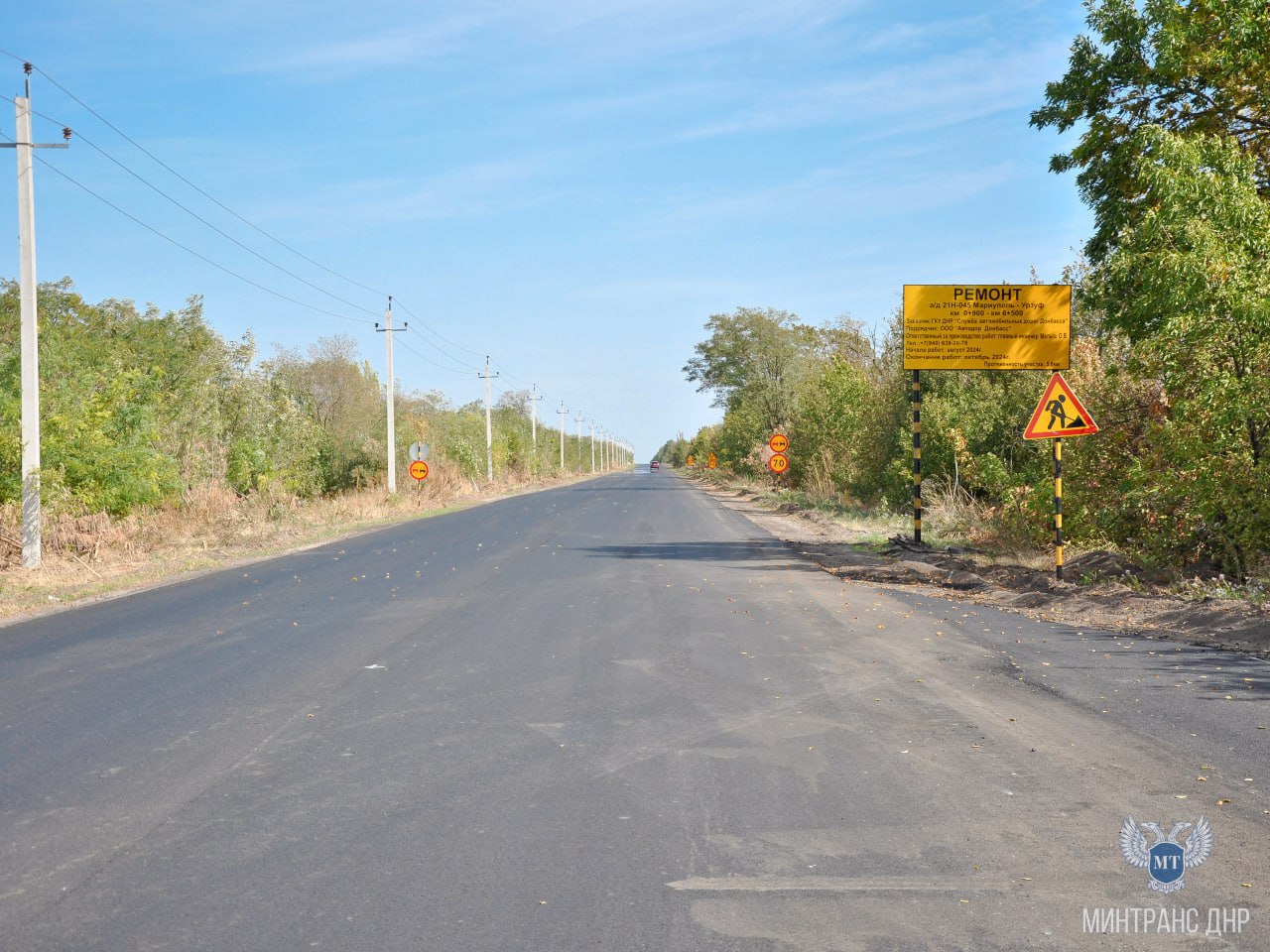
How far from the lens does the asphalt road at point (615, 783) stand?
418 cm

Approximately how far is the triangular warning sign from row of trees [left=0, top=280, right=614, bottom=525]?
669 inches

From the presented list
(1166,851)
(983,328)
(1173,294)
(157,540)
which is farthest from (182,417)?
(1166,851)

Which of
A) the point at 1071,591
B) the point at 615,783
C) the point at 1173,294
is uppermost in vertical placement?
the point at 1173,294

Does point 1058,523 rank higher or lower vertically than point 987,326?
lower

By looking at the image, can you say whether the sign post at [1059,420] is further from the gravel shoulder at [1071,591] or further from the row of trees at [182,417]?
the row of trees at [182,417]

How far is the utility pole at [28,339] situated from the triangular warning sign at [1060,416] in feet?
52.1

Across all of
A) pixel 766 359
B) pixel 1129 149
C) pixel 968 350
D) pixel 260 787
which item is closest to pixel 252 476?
pixel 968 350

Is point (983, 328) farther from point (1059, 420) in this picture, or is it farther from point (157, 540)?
point (157, 540)

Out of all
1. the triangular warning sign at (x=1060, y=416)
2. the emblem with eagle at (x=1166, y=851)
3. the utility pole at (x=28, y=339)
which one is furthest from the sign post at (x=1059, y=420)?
the utility pole at (x=28, y=339)

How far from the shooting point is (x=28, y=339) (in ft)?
56.6

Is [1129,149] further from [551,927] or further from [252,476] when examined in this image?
[252,476]

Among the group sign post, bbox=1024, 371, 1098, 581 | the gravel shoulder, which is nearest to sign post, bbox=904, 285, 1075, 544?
the gravel shoulder

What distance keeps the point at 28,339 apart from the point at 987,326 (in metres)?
17.4

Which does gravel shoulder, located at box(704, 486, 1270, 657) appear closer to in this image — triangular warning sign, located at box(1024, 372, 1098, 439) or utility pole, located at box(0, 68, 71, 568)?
triangular warning sign, located at box(1024, 372, 1098, 439)
